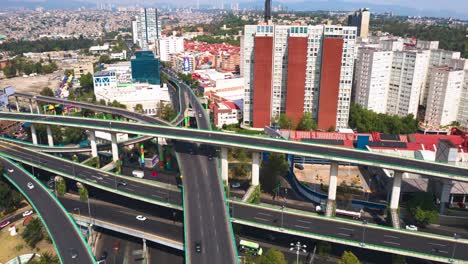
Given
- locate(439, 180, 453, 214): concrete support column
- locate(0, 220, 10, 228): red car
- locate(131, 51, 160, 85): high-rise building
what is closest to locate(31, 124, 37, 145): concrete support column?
locate(0, 220, 10, 228): red car

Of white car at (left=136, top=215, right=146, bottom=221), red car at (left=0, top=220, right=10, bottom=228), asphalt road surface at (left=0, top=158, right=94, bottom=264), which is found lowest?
red car at (left=0, top=220, right=10, bottom=228)

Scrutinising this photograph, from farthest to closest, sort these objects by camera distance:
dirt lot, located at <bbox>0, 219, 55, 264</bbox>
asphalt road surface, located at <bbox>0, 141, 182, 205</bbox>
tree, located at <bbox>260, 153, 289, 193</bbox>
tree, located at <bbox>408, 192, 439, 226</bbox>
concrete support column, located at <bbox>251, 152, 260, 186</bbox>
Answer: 1. tree, located at <bbox>260, 153, 289, 193</bbox>
2. concrete support column, located at <bbox>251, 152, 260, 186</bbox>
3. asphalt road surface, located at <bbox>0, 141, 182, 205</bbox>
4. tree, located at <bbox>408, 192, 439, 226</bbox>
5. dirt lot, located at <bbox>0, 219, 55, 264</bbox>

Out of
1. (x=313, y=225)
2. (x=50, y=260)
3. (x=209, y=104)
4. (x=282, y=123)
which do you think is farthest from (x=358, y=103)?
(x=50, y=260)

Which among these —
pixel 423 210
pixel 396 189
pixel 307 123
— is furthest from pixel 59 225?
pixel 307 123

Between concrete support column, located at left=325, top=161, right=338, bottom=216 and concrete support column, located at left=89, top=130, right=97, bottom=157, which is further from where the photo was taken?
concrete support column, located at left=89, top=130, right=97, bottom=157

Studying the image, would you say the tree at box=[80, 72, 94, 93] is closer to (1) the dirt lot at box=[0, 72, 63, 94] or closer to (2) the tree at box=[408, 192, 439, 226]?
(1) the dirt lot at box=[0, 72, 63, 94]

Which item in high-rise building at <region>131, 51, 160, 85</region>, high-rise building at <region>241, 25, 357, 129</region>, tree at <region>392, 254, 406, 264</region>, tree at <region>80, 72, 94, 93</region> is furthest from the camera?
tree at <region>80, 72, 94, 93</region>

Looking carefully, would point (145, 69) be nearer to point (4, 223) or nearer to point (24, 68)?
point (24, 68)

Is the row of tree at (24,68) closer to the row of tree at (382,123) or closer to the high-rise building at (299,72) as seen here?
the high-rise building at (299,72)
